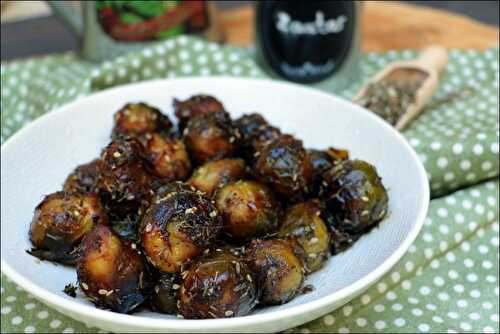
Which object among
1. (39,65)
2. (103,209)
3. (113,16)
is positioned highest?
(103,209)

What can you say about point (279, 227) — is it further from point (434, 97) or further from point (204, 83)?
point (434, 97)

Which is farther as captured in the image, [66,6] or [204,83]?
[66,6]

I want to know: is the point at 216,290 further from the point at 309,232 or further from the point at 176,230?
the point at 309,232

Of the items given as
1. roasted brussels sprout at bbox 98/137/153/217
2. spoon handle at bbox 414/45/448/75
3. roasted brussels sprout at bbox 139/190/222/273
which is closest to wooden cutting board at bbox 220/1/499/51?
spoon handle at bbox 414/45/448/75

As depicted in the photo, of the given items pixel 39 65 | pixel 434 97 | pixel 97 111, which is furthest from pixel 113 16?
pixel 434 97

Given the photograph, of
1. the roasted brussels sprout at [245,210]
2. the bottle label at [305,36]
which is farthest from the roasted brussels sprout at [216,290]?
the bottle label at [305,36]

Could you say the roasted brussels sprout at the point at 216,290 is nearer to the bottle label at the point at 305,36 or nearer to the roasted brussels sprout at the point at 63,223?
the roasted brussels sprout at the point at 63,223
